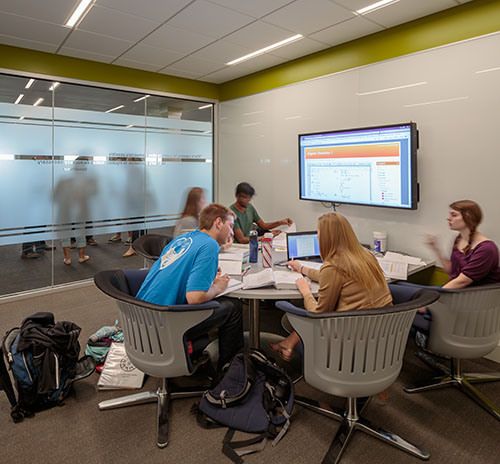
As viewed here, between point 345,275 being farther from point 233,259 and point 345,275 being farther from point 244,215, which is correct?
point 244,215

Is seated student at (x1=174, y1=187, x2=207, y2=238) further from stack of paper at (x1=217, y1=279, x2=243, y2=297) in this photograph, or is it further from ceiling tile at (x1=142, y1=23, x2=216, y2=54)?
ceiling tile at (x1=142, y1=23, x2=216, y2=54)

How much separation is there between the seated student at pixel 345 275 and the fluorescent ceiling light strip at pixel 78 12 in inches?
99.6

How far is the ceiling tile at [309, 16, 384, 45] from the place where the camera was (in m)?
3.33

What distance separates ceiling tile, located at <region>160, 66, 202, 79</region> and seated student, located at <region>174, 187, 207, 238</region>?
77.5 inches

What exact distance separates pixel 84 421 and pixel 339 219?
5.97 feet

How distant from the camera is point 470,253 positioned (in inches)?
99.0

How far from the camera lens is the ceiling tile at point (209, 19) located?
119 inches

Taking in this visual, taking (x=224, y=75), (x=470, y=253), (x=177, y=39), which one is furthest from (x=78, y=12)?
(x=470, y=253)

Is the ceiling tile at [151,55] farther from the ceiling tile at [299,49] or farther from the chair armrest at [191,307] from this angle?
the chair armrest at [191,307]

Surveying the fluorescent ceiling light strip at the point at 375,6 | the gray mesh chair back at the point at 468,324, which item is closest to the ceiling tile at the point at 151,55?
the fluorescent ceiling light strip at the point at 375,6

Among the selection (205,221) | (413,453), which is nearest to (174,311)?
(205,221)

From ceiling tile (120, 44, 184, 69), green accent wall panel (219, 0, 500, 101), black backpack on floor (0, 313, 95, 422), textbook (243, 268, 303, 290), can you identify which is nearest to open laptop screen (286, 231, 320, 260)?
textbook (243, 268, 303, 290)

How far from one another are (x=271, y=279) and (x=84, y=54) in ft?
11.3

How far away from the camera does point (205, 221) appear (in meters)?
2.33
